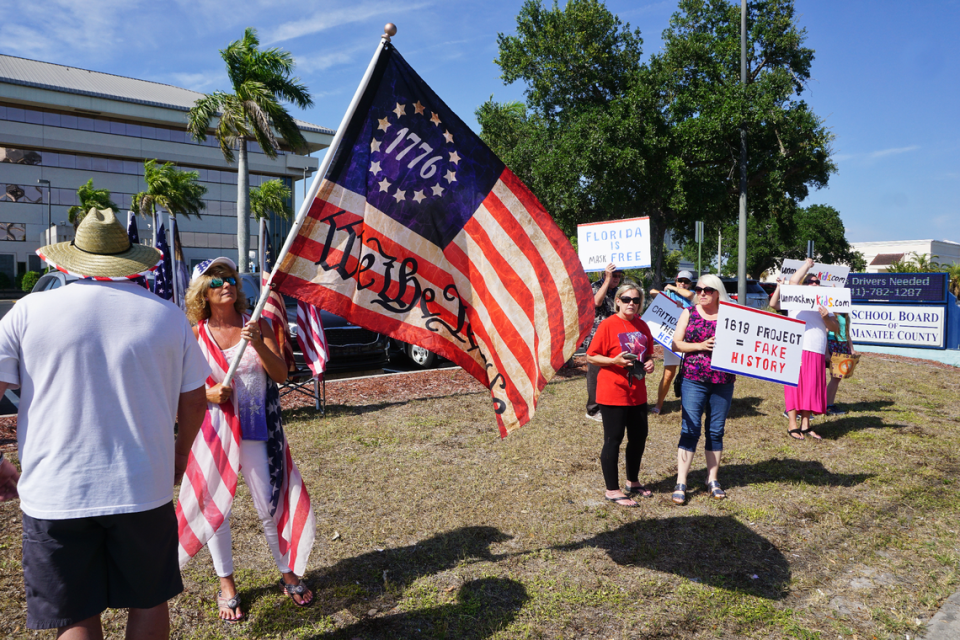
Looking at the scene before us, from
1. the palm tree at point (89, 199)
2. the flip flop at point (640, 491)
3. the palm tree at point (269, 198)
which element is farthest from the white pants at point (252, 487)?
the palm tree at point (269, 198)

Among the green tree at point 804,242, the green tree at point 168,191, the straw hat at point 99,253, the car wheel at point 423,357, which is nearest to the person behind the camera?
the straw hat at point 99,253

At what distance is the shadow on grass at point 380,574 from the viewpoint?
11.1ft

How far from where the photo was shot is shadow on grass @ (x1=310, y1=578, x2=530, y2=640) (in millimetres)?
3201

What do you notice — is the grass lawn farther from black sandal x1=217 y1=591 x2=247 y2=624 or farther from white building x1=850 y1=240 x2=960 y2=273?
white building x1=850 y1=240 x2=960 y2=273

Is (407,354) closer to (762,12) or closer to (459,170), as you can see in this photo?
(459,170)

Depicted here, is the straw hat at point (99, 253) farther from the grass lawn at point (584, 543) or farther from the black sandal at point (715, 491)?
the black sandal at point (715, 491)

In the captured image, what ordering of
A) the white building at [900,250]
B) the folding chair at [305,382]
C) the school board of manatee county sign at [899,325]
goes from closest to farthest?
the folding chair at [305,382]
the school board of manatee county sign at [899,325]
the white building at [900,250]

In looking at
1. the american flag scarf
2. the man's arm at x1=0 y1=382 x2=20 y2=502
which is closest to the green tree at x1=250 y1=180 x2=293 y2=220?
the american flag scarf

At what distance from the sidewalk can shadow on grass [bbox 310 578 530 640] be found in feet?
45.4

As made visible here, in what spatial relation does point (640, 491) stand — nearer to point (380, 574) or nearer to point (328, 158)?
point (380, 574)

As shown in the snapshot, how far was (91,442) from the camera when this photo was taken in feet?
6.77

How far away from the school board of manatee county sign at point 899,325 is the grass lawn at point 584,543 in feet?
27.3

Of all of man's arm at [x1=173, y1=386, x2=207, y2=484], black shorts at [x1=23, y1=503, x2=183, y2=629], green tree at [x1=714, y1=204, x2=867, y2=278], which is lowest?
black shorts at [x1=23, y1=503, x2=183, y2=629]

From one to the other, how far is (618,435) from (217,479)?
9.75 ft
